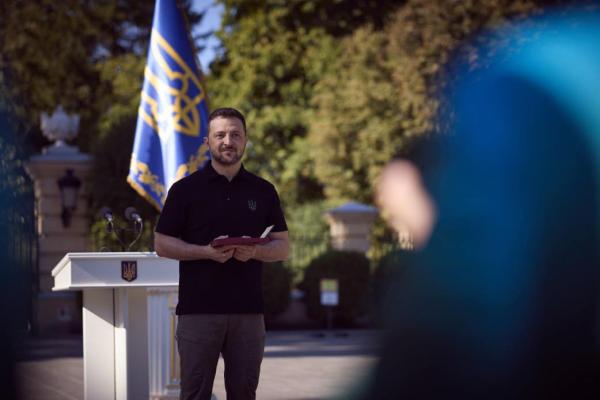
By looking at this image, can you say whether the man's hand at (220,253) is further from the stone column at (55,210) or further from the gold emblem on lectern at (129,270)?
the stone column at (55,210)

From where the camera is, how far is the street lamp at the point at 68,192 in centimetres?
1961

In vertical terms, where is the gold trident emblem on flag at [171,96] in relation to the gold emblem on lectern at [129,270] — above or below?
above

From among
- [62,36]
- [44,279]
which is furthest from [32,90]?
[44,279]

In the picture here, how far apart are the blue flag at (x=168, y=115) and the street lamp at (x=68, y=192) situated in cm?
982

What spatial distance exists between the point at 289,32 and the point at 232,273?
31274 millimetres

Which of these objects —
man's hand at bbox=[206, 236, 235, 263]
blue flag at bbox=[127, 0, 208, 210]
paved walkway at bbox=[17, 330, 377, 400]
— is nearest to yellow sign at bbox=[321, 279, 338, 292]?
paved walkway at bbox=[17, 330, 377, 400]

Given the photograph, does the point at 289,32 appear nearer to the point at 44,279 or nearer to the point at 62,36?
the point at 62,36

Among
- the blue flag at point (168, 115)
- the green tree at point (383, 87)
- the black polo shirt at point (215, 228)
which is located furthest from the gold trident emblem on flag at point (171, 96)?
the green tree at point (383, 87)

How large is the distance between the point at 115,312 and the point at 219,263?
2.18 m

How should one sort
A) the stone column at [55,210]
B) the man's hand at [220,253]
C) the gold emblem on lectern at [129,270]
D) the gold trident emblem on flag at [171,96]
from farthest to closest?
the stone column at [55,210], the gold trident emblem on flag at [171,96], the gold emblem on lectern at [129,270], the man's hand at [220,253]

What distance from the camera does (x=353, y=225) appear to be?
21.5 metres

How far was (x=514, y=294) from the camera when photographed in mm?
2672

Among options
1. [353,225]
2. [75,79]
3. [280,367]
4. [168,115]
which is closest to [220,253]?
[168,115]

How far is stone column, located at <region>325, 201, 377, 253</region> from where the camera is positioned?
21422 millimetres
